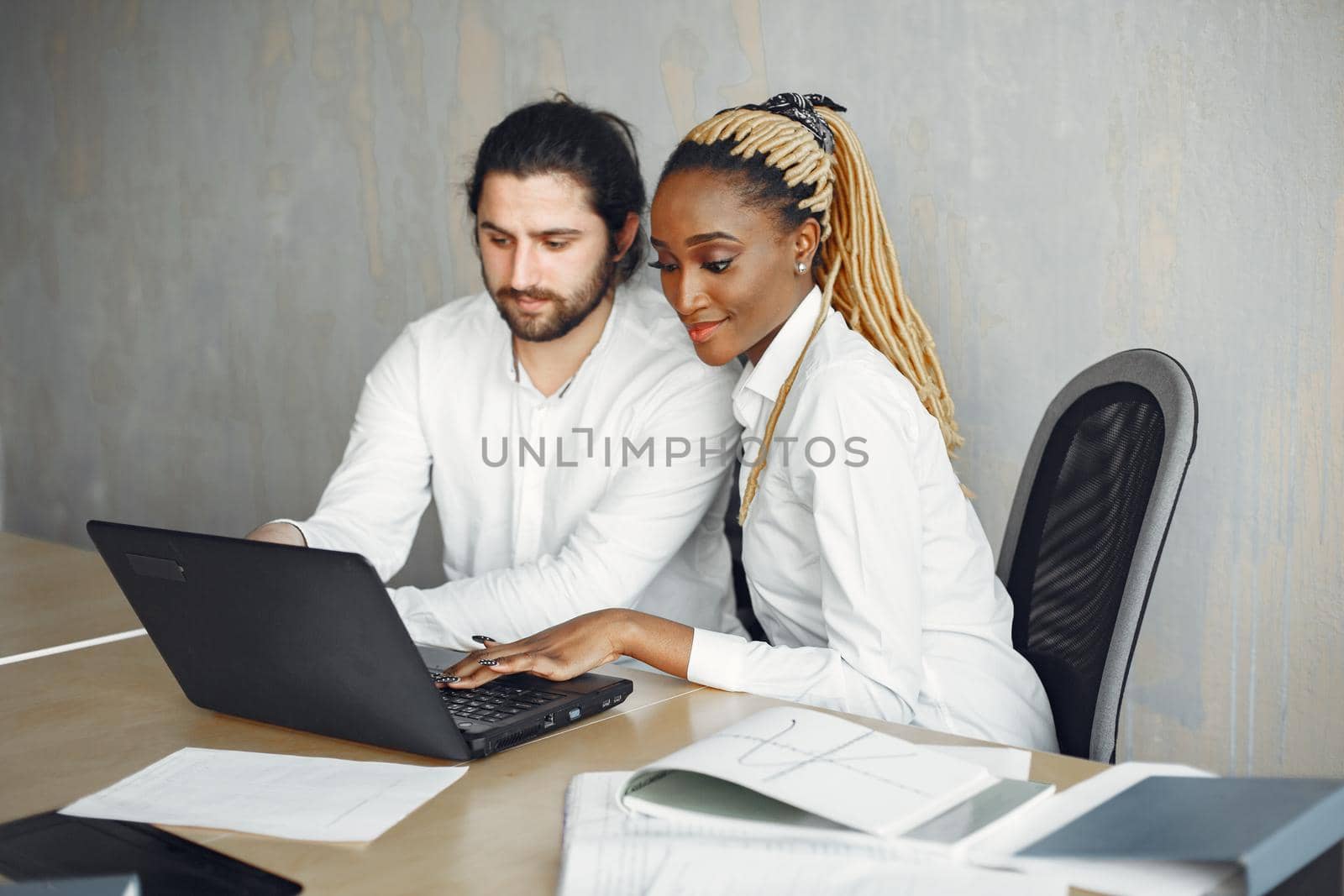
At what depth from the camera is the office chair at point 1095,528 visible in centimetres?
134

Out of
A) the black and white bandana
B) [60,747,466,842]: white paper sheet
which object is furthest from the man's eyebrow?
[60,747,466,842]: white paper sheet

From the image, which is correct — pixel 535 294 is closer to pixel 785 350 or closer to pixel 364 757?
pixel 785 350

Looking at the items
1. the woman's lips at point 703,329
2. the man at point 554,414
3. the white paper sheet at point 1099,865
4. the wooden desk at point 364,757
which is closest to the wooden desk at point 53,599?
the wooden desk at point 364,757

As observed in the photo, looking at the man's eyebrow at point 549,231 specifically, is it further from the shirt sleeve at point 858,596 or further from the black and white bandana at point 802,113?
the shirt sleeve at point 858,596

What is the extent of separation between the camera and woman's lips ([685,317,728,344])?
1.67 meters

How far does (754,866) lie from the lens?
2.72ft

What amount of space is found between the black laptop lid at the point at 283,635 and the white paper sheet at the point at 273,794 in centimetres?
5

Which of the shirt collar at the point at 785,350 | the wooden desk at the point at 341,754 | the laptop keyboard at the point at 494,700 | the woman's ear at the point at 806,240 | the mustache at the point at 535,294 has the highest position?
the woman's ear at the point at 806,240

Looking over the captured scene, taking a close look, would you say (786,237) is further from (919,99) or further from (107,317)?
(107,317)

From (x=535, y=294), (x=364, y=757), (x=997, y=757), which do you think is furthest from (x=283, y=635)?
(x=535, y=294)

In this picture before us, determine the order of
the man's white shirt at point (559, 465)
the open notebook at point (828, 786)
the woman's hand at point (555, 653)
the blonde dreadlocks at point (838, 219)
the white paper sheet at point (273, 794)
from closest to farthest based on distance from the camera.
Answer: the open notebook at point (828, 786)
the white paper sheet at point (273, 794)
the woman's hand at point (555, 653)
the blonde dreadlocks at point (838, 219)
the man's white shirt at point (559, 465)

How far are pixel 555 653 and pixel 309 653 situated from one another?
271 mm

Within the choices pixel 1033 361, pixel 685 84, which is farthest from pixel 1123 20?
pixel 685 84

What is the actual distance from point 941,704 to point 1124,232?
A: 0.81m
